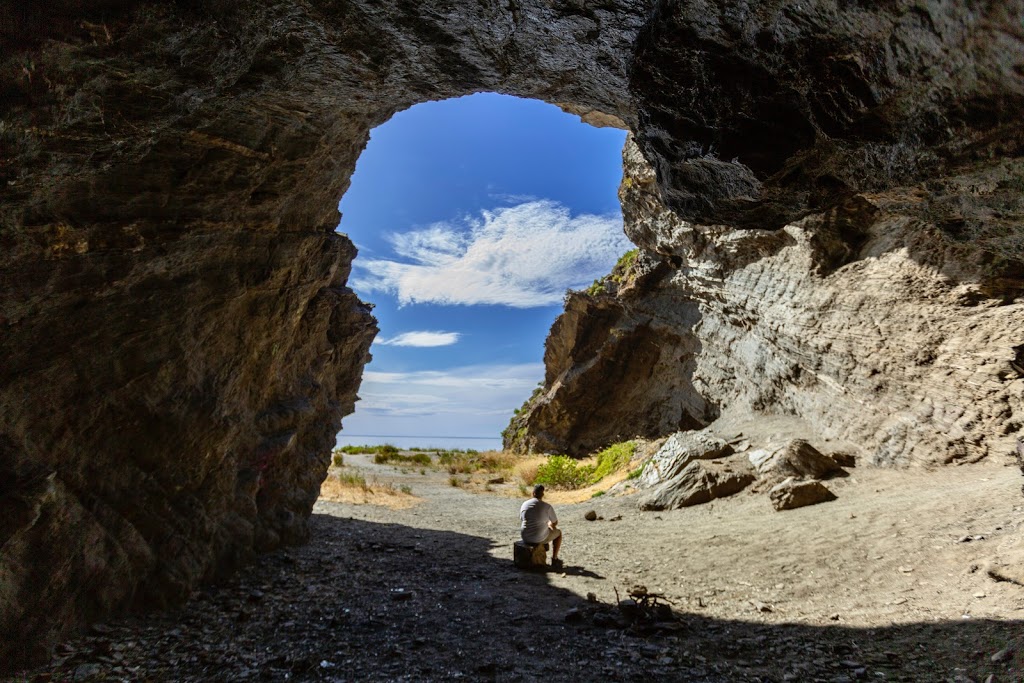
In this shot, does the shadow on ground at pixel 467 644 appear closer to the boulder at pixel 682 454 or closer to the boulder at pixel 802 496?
the boulder at pixel 802 496

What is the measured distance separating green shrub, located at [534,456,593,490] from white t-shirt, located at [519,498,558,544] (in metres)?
13.8

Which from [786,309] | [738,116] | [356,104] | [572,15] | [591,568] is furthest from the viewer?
[786,309]

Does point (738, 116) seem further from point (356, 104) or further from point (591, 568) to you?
point (591, 568)

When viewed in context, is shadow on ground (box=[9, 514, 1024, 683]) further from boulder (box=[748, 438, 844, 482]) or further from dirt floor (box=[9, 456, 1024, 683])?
boulder (box=[748, 438, 844, 482])

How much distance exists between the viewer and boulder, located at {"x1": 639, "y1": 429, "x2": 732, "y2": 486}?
49.5 feet

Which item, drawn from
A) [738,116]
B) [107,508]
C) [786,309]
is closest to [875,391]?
[786,309]

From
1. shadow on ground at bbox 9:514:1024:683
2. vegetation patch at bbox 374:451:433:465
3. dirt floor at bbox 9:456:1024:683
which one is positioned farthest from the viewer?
vegetation patch at bbox 374:451:433:465

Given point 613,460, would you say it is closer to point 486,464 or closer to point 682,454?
point 682,454

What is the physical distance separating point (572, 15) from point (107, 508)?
8.20 meters

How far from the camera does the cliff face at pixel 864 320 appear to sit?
916 centimetres

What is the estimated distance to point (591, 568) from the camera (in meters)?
9.55

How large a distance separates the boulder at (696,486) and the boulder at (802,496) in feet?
7.67

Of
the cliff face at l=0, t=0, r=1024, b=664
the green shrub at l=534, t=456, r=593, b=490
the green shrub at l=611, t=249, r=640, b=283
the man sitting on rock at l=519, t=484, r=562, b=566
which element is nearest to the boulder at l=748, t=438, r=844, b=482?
the cliff face at l=0, t=0, r=1024, b=664

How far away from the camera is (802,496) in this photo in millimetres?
10625
